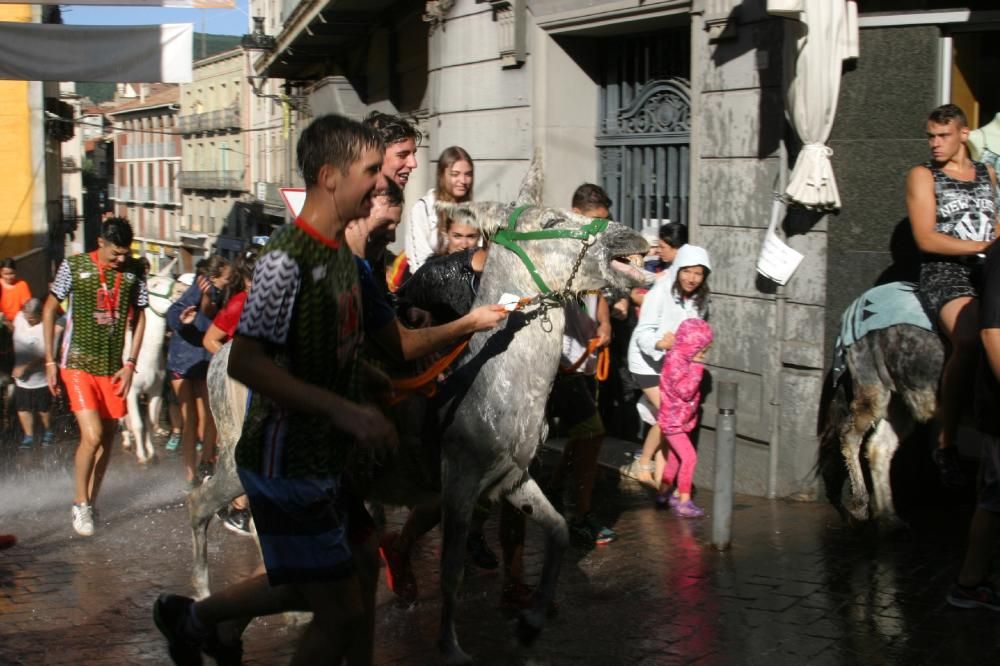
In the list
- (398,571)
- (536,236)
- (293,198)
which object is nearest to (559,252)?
(536,236)

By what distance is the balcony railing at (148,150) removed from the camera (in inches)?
3435

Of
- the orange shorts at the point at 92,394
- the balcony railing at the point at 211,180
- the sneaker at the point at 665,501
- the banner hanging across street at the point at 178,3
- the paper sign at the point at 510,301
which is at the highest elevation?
the balcony railing at the point at 211,180

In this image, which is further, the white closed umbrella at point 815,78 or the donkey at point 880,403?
the white closed umbrella at point 815,78

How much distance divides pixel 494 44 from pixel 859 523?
282 inches

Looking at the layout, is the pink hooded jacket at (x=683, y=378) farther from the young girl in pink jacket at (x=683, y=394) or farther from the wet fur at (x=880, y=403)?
the wet fur at (x=880, y=403)

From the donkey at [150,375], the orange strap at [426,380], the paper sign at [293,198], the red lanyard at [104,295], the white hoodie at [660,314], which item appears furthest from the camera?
the donkey at [150,375]

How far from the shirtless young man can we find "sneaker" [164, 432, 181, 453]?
767cm

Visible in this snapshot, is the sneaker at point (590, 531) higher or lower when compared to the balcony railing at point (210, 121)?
lower

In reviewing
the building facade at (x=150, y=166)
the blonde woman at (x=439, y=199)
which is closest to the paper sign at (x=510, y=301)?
the blonde woman at (x=439, y=199)

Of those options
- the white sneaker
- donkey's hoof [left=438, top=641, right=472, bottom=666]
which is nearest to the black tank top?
donkey's hoof [left=438, top=641, right=472, bottom=666]

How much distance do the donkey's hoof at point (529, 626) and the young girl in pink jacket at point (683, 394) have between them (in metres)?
3.46

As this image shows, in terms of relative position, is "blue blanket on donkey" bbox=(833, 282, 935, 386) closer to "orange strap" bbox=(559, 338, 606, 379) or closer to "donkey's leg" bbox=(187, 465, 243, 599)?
"orange strap" bbox=(559, 338, 606, 379)

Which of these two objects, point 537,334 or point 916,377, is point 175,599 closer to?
point 537,334

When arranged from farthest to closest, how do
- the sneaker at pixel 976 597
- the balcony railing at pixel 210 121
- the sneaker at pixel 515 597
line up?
the balcony railing at pixel 210 121
the sneaker at pixel 515 597
the sneaker at pixel 976 597
